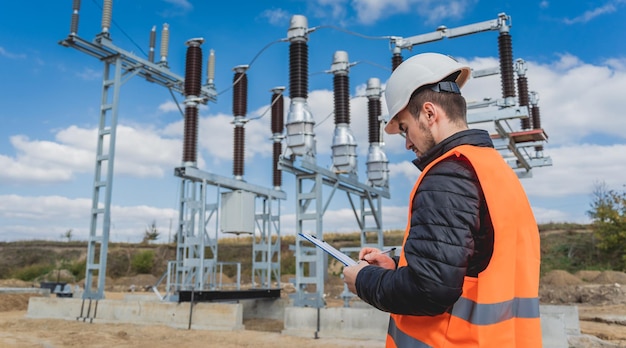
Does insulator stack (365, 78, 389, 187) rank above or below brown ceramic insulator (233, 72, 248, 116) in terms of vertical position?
below

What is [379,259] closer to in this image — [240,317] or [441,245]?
[441,245]

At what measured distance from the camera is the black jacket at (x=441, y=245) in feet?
4.30

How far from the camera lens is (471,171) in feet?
4.56

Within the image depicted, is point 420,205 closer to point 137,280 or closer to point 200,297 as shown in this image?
point 200,297

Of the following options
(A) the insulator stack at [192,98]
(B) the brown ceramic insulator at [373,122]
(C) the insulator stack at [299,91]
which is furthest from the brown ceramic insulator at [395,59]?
(A) the insulator stack at [192,98]

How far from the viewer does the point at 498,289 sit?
4.39 feet

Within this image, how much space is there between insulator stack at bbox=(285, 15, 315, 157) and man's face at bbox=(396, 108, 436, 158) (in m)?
8.34

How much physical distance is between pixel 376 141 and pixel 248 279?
51.6 ft

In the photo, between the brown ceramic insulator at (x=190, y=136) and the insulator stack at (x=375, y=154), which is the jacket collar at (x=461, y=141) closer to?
the brown ceramic insulator at (x=190, y=136)

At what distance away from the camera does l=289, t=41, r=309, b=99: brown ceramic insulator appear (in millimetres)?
10406

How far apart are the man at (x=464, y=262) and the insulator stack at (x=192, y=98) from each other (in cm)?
1065

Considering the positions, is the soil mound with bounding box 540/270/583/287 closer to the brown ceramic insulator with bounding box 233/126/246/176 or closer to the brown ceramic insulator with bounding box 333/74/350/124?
the brown ceramic insulator with bounding box 333/74/350/124

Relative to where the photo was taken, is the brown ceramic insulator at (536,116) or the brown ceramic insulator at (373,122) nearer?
the brown ceramic insulator at (373,122)

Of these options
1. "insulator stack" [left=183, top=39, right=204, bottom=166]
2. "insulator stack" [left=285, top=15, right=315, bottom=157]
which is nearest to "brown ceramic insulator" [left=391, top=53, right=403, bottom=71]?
"insulator stack" [left=285, top=15, right=315, bottom=157]
